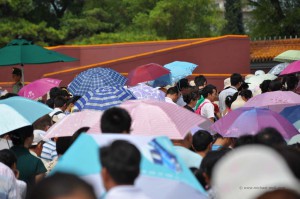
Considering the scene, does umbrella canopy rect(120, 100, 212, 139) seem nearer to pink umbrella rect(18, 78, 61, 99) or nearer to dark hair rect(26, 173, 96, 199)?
dark hair rect(26, 173, 96, 199)

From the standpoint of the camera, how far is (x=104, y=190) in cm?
424

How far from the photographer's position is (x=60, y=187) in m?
3.23

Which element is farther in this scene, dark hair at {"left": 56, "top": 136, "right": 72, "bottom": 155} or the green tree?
the green tree

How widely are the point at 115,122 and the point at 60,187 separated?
246 centimetres

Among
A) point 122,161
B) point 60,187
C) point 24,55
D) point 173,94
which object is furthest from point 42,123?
point 60,187

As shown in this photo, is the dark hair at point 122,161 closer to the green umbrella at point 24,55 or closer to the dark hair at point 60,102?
the dark hair at point 60,102

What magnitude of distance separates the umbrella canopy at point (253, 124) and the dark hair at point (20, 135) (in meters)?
1.85

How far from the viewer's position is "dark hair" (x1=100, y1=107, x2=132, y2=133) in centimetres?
567

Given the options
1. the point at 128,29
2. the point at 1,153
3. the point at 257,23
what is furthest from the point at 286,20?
the point at 1,153

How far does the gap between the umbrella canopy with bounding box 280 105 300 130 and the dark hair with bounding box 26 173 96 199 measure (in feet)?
20.4

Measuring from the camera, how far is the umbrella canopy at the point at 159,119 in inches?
273

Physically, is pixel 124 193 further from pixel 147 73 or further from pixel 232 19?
pixel 232 19

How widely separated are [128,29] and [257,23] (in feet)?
19.8

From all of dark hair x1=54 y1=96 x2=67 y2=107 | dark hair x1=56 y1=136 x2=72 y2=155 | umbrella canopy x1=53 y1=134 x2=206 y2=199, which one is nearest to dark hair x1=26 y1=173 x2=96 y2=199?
umbrella canopy x1=53 y1=134 x2=206 y2=199
